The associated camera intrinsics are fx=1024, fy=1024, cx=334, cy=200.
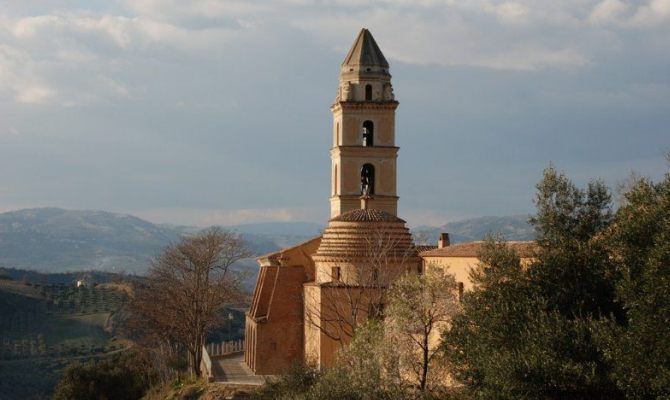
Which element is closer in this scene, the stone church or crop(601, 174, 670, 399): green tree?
crop(601, 174, 670, 399): green tree

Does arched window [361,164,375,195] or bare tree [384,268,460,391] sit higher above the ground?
arched window [361,164,375,195]

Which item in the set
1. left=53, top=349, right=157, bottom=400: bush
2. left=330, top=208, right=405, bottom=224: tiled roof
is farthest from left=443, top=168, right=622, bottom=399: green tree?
left=53, top=349, right=157, bottom=400: bush

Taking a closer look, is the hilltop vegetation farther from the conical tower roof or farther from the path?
the conical tower roof

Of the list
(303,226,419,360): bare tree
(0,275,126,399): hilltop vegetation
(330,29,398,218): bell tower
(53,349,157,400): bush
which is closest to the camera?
(303,226,419,360): bare tree

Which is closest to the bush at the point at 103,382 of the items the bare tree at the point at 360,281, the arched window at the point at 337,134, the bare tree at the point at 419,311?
the arched window at the point at 337,134

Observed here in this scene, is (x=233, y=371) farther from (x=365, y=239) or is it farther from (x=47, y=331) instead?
(x=47, y=331)

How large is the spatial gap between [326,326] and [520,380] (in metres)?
18.0

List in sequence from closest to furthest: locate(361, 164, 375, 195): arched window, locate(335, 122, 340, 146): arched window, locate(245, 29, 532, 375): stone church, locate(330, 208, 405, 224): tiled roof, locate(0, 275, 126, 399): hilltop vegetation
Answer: locate(245, 29, 532, 375): stone church
locate(330, 208, 405, 224): tiled roof
locate(361, 164, 375, 195): arched window
locate(335, 122, 340, 146): arched window
locate(0, 275, 126, 399): hilltop vegetation

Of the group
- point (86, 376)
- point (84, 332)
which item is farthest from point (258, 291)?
point (84, 332)

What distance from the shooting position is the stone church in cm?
4416

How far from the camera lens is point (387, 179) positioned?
56031 millimetres

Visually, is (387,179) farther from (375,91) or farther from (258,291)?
(258,291)

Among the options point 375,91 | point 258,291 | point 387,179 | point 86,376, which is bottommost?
point 86,376

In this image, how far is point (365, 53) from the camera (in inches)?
2235
